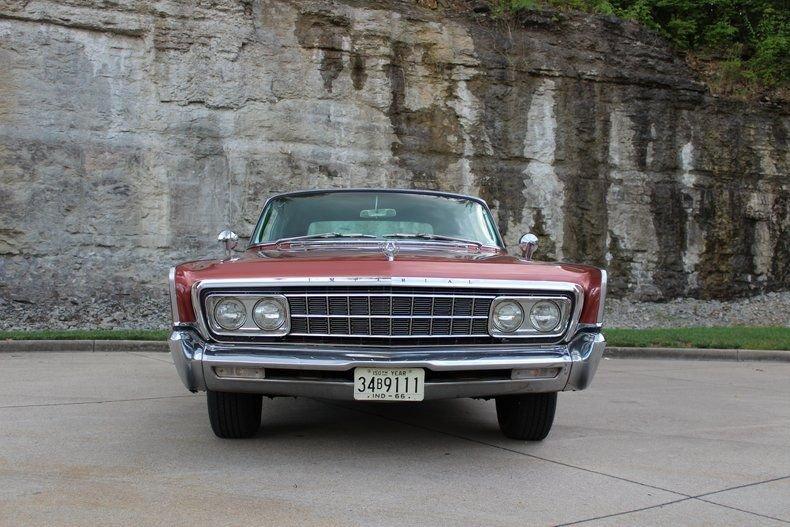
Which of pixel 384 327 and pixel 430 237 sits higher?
pixel 430 237

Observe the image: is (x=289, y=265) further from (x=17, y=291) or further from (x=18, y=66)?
(x=18, y=66)

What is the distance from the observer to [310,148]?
14102mm

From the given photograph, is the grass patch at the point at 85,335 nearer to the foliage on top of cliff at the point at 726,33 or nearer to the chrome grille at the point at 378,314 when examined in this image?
the chrome grille at the point at 378,314

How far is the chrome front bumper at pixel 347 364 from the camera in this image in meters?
3.81

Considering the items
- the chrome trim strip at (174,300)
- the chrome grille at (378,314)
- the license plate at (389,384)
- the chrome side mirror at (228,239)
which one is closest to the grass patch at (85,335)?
the chrome side mirror at (228,239)

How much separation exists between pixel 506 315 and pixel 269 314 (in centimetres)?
120

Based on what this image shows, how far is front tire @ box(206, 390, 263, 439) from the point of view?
425 centimetres

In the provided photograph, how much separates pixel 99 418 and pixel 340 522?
2.66m

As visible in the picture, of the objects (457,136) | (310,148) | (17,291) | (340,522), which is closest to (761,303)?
(457,136)

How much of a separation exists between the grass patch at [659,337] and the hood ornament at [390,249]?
5.95 metres

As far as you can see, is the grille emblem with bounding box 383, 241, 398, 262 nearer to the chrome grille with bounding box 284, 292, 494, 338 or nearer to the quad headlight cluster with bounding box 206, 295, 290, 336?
the chrome grille with bounding box 284, 292, 494, 338

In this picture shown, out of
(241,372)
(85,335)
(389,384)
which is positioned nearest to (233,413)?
(241,372)

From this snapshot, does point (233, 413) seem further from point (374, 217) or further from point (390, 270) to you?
point (374, 217)

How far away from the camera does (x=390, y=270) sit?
391cm
